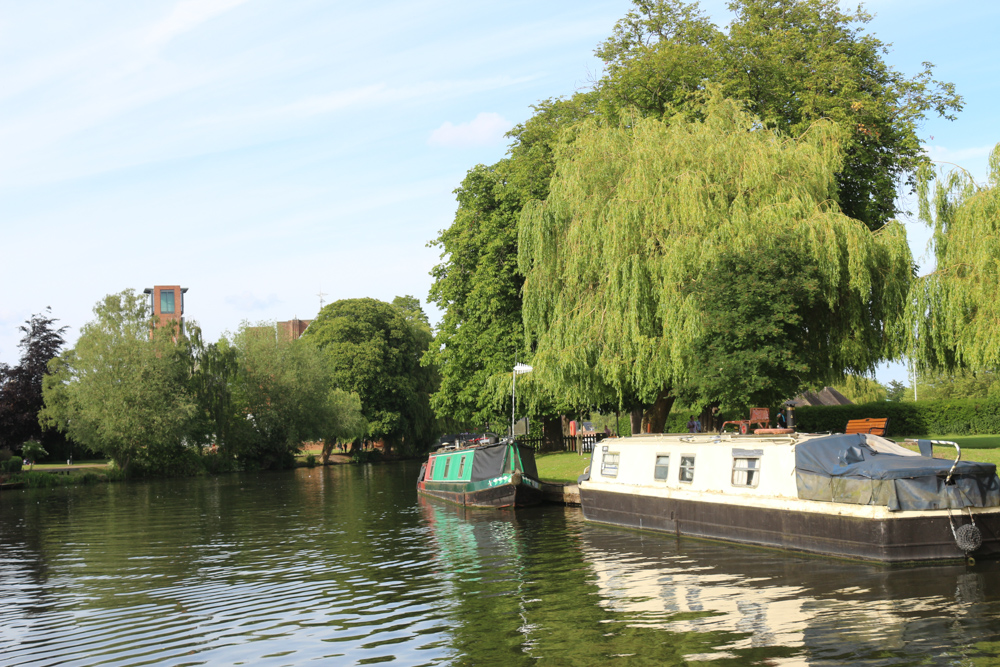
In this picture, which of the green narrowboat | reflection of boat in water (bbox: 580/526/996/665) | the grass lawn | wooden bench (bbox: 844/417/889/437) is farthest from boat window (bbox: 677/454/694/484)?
wooden bench (bbox: 844/417/889/437)

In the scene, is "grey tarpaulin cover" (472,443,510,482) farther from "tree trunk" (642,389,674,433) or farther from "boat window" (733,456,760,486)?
"boat window" (733,456,760,486)

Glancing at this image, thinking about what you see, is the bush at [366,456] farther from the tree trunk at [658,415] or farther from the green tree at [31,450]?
the tree trunk at [658,415]

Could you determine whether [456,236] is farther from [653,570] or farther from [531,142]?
[653,570]

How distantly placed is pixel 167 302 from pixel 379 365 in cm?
3601

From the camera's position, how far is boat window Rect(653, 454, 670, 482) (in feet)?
65.0

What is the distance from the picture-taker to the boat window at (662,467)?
65.0 ft

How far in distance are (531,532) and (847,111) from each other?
1964cm

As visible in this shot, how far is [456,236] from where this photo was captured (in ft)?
139

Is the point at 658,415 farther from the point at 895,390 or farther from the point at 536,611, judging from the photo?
the point at 895,390

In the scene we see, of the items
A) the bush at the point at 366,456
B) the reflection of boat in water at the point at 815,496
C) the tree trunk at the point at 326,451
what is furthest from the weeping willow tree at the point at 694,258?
the bush at the point at 366,456

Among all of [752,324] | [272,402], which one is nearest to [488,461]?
[752,324]

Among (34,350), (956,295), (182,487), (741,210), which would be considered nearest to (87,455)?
(34,350)

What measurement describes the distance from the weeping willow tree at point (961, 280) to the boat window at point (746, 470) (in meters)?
8.23

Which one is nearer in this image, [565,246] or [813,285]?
[813,285]
